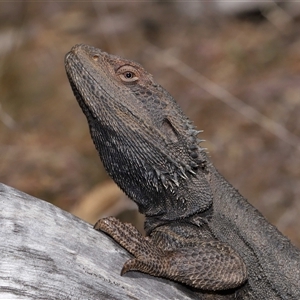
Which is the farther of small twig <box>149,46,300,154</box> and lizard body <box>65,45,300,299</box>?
small twig <box>149,46,300,154</box>

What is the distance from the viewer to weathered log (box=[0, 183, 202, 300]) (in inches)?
130

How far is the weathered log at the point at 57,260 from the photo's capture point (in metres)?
3.30

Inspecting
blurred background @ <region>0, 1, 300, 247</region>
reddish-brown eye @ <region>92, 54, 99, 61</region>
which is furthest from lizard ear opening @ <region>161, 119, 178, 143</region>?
blurred background @ <region>0, 1, 300, 247</region>

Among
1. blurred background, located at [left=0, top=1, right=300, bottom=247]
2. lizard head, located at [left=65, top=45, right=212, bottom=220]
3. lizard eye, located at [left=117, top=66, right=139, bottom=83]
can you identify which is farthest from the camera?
blurred background, located at [left=0, top=1, right=300, bottom=247]

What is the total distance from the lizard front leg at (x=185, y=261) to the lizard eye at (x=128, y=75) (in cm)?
109

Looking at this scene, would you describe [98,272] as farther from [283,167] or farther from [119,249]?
[283,167]

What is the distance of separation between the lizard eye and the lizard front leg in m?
1.09

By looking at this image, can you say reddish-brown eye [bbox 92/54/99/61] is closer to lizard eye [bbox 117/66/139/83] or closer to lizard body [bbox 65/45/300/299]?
lizard body [bbox 65/45/300/299]

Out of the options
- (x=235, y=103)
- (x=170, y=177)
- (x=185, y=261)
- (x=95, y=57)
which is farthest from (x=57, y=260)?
(x=235, y=103)

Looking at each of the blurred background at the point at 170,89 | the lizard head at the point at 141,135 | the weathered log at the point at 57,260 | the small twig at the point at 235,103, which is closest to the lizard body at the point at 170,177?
the lizard head at the point at 141,135

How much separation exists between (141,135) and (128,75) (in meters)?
0.51

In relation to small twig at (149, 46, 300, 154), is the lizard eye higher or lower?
lower

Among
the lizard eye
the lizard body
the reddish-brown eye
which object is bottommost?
the lizard body

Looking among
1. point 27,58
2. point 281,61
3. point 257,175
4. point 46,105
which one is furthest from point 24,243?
point 27,58
